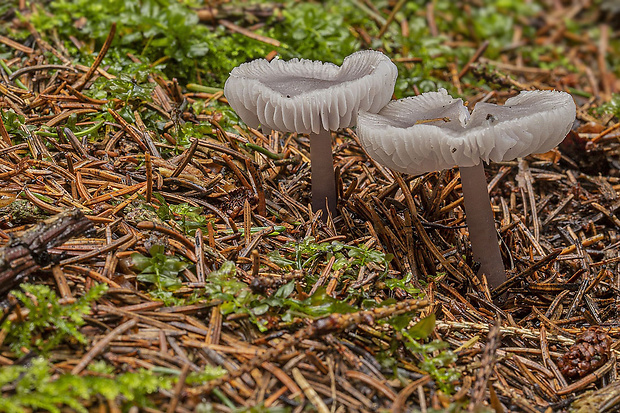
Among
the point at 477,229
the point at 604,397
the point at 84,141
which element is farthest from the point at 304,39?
the point at 604,397

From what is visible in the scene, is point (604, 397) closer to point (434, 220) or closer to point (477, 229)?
point (477, 229)

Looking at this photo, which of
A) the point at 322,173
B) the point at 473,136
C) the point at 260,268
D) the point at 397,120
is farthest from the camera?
the point at 322,173

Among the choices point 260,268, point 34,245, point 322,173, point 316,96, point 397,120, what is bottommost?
point 260,268

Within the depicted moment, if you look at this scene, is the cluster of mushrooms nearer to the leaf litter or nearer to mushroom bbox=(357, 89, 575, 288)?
mushroom bbox=(357, 89, 575, 288)

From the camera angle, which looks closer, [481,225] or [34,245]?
[34,245]

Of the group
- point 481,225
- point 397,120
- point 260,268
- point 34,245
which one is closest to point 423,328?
point 260,268

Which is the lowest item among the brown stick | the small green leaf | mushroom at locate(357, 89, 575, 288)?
the small green leaf

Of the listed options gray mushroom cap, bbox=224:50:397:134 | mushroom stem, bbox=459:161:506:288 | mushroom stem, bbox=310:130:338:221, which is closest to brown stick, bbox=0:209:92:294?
gray mushroom cap, bbox=224:50:397:134

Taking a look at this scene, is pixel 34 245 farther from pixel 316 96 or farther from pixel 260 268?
pixel 316 96
